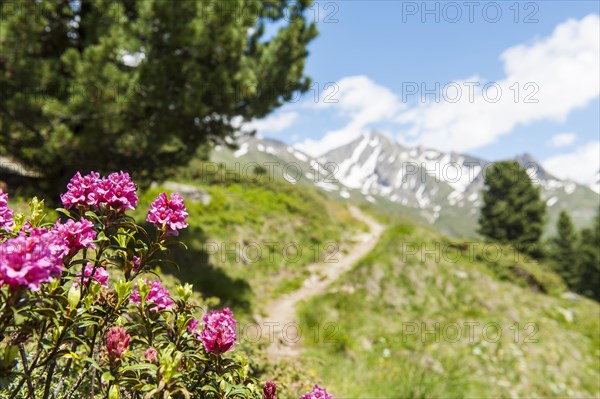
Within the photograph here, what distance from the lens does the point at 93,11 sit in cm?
814

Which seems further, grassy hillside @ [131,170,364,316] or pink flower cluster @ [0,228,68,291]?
grassy hillside @ [131,170,364,316]

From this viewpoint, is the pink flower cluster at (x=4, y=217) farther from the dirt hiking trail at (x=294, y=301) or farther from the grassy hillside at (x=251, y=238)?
the grassy hillside at (x=251, y=238)

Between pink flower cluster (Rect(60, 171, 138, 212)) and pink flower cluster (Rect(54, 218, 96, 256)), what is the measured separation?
19 cm

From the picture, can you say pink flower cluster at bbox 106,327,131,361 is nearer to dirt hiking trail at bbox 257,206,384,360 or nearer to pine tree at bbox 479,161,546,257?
dirt hiking trail at bbox 257,206,384,360

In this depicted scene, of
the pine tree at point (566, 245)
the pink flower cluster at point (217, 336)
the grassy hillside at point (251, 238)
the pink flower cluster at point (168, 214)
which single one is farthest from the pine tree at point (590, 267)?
the pink flower cluster at point (168, 214)

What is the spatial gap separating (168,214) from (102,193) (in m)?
0.39

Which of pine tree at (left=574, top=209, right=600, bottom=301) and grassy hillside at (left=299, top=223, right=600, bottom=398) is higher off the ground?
pine tree at (left=574, top=209, right=600, bottom=301)

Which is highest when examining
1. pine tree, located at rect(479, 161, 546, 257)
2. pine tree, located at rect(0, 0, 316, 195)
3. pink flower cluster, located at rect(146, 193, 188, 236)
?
pine tree, located at rect(479, 161, 546, 257)

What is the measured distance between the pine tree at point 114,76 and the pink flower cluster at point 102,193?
640cm

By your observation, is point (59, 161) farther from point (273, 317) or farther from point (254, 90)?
point (273, 317)

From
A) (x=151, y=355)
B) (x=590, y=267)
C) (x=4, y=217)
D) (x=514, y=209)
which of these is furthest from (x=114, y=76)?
(x=590, y=267)

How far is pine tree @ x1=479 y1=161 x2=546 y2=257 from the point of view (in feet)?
121

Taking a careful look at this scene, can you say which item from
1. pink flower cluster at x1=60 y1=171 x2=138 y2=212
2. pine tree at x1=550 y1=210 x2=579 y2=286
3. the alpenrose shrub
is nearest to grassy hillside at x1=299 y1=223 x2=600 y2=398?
the alpenrose shrub

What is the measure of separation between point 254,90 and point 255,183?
39.1 ft
